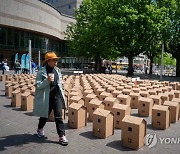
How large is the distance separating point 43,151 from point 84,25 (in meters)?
35.2

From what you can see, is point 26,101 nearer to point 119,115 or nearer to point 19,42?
point 119,115

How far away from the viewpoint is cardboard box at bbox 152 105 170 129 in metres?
6.61

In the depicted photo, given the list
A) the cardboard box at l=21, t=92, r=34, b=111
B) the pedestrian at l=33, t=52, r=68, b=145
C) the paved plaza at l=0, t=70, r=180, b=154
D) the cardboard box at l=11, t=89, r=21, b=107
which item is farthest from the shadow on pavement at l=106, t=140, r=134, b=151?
the cardboard box at l=11, t=89, r=21, b=107

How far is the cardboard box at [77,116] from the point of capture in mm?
6570

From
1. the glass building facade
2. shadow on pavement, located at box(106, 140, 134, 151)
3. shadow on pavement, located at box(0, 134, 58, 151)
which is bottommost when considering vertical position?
shadow on pavement, located at box(106, 140, 134, 151)

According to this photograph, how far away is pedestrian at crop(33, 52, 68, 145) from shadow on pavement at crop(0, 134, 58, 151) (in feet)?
2.19

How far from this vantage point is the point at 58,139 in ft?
18.6

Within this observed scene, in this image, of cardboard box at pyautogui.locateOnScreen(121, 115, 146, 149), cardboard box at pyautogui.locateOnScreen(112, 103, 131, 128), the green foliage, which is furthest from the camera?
the green foliage

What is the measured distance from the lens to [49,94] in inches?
207

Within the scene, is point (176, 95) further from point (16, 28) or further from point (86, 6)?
point (16, 28)

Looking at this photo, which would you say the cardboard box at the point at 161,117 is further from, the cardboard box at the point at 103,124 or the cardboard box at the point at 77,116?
the cardboard box at the point at 77,116

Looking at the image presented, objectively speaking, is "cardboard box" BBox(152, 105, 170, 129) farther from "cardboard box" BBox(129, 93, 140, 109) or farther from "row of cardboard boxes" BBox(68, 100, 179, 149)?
"cardboard box" BBox(129, 93, 140, 109)

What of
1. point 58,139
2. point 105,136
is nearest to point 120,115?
point 105,136

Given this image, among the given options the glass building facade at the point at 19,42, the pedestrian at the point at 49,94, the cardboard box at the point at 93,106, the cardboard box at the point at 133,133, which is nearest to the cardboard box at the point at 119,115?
the cardboard box at the point at 93,106
